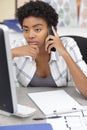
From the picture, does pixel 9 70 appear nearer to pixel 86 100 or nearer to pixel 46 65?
pixel 86 100

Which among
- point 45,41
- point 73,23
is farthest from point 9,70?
point 73,23

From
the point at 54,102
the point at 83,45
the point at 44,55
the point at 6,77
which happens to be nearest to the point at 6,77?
the point at 6,77

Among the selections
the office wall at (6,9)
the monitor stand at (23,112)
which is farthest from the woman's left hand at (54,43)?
the office wall at (6,9)

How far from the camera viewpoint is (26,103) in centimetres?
132

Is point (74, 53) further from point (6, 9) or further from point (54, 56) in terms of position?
point (6, 9)

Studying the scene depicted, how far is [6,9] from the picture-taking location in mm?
2383

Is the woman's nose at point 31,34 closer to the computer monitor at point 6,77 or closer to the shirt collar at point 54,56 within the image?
the shirt collar at point 54,56

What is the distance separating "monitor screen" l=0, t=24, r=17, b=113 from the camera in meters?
0.87

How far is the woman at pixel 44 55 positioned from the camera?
61.1 inches

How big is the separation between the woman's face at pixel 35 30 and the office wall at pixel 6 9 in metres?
0.80

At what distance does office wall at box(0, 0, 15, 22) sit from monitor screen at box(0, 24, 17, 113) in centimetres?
149

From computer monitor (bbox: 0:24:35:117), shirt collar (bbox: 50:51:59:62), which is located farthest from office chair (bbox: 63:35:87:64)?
computer monitor (bbox: 0:24:35:117)

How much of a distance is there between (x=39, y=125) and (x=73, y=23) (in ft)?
5.22

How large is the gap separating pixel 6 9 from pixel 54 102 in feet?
4.36
